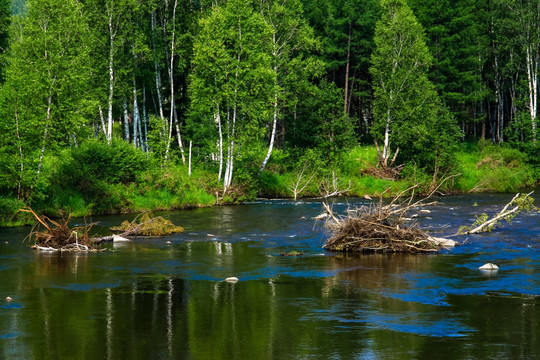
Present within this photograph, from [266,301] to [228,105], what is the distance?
3173cm

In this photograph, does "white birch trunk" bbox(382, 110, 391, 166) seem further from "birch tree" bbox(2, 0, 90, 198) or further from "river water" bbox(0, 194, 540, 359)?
"river water" bbox(0, 194, 540, 359)

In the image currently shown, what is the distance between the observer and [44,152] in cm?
3800

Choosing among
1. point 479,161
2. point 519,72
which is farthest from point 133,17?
point 519,72

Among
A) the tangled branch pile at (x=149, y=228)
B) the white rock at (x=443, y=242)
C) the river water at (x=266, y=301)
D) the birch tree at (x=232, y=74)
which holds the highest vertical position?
the birch tree at (x=232, y=74)

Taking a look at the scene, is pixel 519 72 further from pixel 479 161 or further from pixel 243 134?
pixel 243 134

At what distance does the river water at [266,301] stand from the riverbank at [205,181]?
9.55 metres

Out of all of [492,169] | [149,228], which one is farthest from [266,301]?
[492,169]

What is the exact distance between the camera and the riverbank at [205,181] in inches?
1571

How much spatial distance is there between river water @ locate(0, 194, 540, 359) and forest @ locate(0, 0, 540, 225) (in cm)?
1105

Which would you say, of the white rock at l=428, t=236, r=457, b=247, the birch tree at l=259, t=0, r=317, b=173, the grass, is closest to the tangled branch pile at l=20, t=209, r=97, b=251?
the white rock at l=428, t=236, r=457, b=247

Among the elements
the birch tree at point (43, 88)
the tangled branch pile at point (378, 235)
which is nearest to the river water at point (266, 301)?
the tangled branch pile at point (378, 235)

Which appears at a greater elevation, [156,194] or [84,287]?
[156,194]

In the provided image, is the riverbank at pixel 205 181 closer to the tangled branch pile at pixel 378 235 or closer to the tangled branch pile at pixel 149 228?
the tangled branch pile at pixel 149 228

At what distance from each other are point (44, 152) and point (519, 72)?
54462 millimetres
